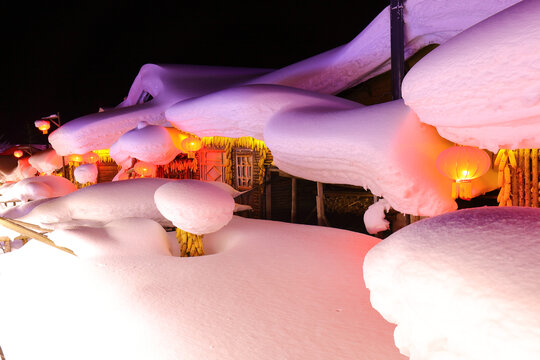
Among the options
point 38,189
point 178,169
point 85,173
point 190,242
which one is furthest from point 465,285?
point 85,173

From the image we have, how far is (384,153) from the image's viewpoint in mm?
4348

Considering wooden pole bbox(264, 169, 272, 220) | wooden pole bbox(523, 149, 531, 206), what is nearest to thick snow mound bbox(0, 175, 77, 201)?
wooden pole bbox(264, 169, 272, 220)

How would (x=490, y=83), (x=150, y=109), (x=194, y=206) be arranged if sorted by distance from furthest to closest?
1. (x=150, y=109)
2. (x=194, y=206)
3. (x=490, y=83)

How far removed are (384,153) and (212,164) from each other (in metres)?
7.66

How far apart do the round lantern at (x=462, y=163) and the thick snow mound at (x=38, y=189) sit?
11.4m

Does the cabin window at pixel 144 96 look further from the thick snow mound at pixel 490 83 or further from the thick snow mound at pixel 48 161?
the thick snow mound at pixel 490 83

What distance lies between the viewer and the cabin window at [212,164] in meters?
11.0

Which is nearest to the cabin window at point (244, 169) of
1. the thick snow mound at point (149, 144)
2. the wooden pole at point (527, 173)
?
the thick snow mound at point (149, 144)

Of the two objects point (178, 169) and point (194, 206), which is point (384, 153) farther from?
point (178, 169)

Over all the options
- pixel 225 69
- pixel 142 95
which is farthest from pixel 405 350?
pixel 142 95

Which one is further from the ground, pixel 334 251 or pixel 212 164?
pixel 212 164

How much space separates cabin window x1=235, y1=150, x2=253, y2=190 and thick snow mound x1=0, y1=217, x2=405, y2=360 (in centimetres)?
407

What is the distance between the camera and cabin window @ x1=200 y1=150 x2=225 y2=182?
11.0 metres

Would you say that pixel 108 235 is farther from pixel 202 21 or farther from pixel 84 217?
pixel 202 21
